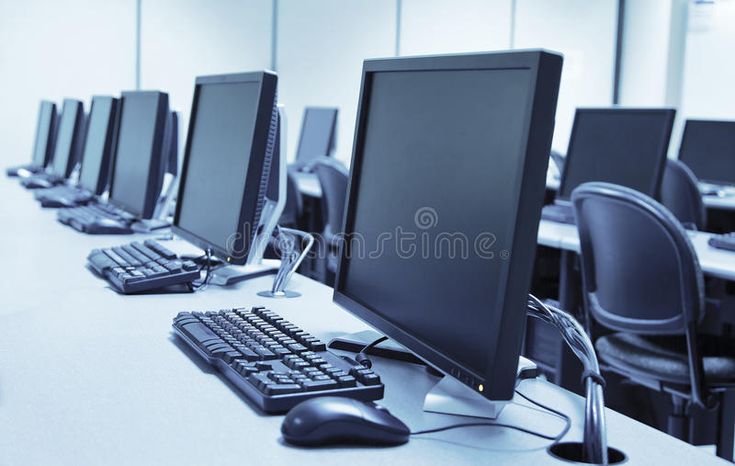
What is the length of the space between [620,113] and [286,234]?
1.64 m

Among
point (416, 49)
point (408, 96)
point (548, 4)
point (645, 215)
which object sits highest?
point (548, 4)

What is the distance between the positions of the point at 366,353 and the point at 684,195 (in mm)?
3333

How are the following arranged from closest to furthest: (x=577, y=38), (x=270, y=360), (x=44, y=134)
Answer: (x=270, y=360) → (x=44, y=134) → (x=577, y=38)

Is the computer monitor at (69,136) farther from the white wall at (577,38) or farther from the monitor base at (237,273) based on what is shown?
the white wall at (577,38)

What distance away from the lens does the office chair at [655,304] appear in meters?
2.03

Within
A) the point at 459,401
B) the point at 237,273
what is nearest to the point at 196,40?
the point at 237,273

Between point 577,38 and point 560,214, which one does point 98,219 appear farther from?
point 577,38

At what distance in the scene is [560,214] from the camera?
3.13m

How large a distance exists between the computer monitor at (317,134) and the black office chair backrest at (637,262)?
3.35 meters

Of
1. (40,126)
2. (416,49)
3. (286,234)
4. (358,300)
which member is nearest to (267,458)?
(358,300)

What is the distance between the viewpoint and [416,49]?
7340mm

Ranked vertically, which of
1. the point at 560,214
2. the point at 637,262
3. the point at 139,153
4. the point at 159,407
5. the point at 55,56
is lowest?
the point at 159,407

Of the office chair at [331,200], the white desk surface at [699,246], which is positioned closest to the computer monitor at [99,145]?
the office chair at [331,200]

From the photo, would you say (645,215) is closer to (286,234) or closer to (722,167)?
(286,234)
